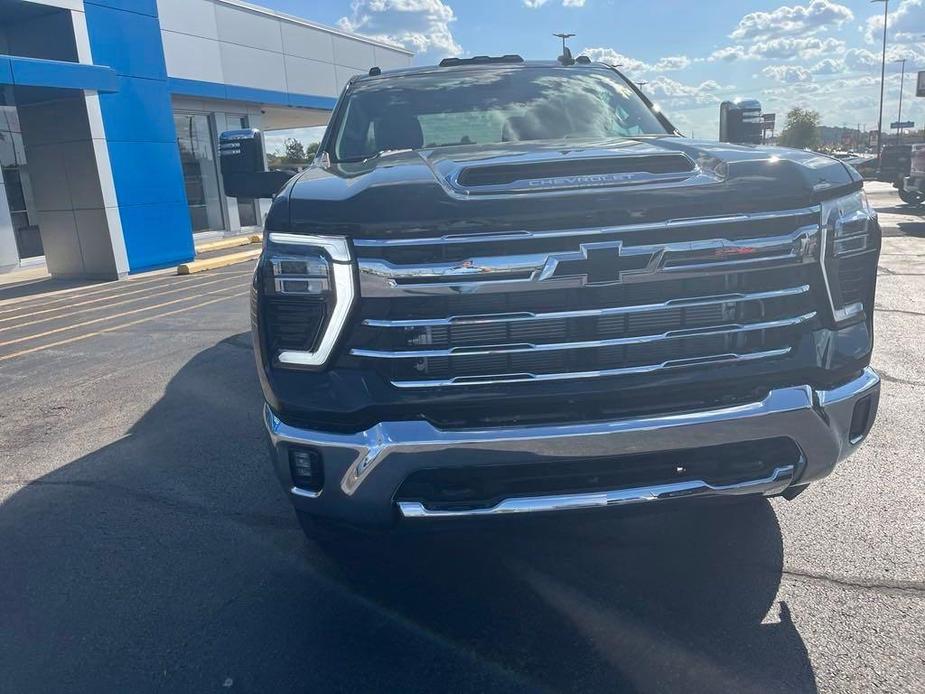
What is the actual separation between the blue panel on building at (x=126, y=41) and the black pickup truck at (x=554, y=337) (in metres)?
13.5

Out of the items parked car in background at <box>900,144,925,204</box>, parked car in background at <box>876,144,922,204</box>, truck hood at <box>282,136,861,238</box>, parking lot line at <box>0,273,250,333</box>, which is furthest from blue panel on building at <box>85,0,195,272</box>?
parked car in background at <box>876,144,922,204</box>

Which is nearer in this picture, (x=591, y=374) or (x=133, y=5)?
(x=591, y=374)

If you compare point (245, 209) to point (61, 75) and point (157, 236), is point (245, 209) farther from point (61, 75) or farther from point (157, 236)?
point (61, 75)

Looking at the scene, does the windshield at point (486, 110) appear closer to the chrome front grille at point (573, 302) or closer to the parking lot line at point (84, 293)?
the chrome front grille at point (573, 302)

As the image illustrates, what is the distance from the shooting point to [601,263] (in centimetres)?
225

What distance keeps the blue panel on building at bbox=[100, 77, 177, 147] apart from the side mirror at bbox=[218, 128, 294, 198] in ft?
37.0

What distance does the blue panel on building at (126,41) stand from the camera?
1353cm

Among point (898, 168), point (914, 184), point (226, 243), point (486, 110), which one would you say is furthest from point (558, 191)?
point (898, 168)

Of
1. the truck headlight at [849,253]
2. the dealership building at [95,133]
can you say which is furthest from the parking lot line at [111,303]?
the truck headlight at [849,253]

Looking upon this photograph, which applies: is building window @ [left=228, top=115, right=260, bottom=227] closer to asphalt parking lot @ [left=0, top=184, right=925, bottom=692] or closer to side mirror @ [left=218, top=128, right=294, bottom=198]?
side mirror @ [left=218, top=128, right=294, bottom=198]

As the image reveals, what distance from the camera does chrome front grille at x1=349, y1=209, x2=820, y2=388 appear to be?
7.32ft

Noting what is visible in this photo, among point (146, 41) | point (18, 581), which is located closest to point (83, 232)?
point (146, 41)

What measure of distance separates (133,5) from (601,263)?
49.1 ft

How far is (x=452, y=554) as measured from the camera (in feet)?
10.2
